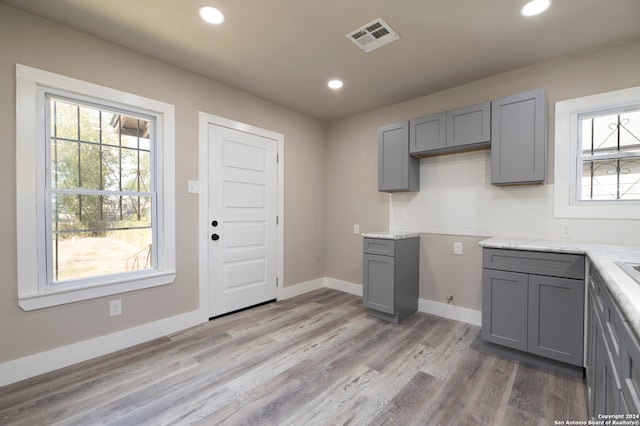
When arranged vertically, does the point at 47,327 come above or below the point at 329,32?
below

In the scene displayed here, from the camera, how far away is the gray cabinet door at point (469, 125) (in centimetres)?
266

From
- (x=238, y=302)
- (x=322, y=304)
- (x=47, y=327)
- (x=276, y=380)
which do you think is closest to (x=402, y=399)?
(x=276, y=380)

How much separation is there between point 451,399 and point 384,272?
1.34 metres

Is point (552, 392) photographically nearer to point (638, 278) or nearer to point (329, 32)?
point (638, 278)

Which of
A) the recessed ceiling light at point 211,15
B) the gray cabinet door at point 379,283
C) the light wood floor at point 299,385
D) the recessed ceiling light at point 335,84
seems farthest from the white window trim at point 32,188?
the gray cabinet door at point 379,283

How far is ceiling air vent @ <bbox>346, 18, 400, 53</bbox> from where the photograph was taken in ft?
6.99

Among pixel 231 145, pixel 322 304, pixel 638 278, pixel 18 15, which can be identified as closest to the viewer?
pixel 638 278

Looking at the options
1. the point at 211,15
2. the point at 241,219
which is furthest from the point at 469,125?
the point at 241,219

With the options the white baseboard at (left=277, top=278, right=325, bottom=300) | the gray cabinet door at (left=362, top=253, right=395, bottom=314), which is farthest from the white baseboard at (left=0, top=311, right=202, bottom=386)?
the gray cabinet door at (left=362, top=253, right=395, bottom=314)

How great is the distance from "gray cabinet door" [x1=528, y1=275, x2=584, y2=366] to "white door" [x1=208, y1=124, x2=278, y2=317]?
273cm

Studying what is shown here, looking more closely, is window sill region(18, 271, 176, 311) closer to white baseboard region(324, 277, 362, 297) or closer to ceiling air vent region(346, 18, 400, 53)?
white baseboard region(324, 277, 362, 297)

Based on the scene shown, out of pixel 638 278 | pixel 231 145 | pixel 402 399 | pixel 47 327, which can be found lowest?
pixel 402 399

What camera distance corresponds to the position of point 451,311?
10.3ft

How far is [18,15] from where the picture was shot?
196 cm
